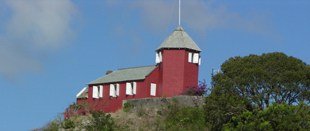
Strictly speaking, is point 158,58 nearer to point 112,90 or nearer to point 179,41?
point 179,41

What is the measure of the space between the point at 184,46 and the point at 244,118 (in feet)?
48.5

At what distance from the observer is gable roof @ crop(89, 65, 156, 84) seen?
64.6 metres

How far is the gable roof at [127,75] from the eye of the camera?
212ft

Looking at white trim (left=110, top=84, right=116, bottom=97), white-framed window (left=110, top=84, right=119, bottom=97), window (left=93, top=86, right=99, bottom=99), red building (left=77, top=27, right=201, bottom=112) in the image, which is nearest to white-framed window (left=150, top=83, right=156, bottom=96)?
red building (left=77, top=27, right=201, bottom=112)

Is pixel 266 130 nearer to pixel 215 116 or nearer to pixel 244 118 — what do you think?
pixel 244 118

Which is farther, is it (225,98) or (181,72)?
(181,72)

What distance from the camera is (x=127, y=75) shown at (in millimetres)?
65938

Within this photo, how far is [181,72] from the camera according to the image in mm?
63062

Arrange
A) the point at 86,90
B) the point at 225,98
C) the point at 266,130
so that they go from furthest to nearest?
the point at 86,90, the point at 225,98, the point at 266,130

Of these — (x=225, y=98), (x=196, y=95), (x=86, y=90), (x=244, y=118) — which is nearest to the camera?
(x=244, y=118)

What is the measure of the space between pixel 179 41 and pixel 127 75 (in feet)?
17.0

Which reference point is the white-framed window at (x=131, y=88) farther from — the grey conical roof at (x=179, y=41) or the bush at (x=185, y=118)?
the bush at (x=185, y=118)

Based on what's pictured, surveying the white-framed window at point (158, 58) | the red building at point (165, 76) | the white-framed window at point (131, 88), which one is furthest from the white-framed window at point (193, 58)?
the white-framed window at point (131, 88)

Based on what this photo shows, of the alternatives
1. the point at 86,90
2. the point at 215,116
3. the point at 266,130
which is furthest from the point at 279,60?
the point at 86,90
